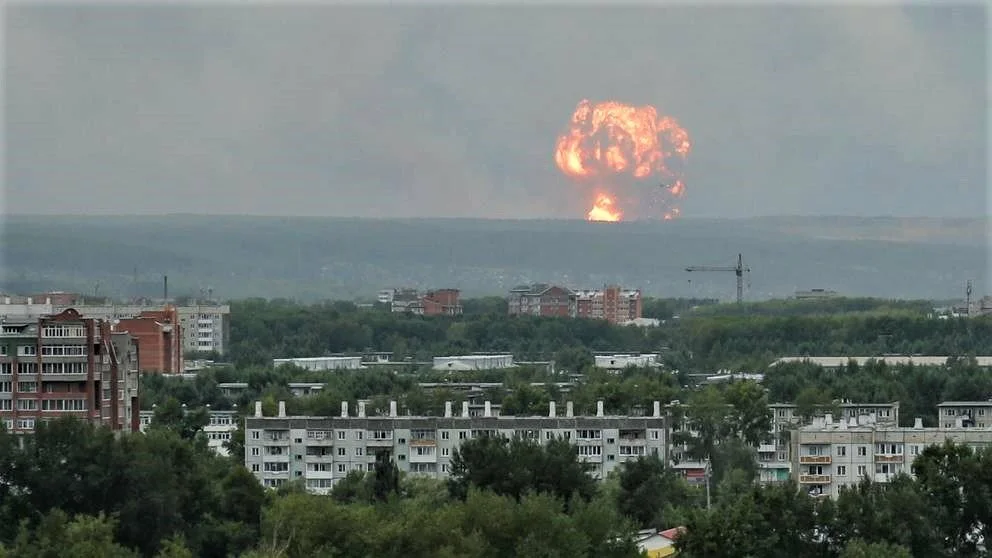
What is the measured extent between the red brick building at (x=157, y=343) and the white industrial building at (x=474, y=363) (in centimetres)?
789

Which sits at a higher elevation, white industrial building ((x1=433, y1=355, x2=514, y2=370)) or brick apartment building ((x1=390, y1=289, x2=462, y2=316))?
brick apartment building ((x1=390, y1=289, x2=462, y2=316))

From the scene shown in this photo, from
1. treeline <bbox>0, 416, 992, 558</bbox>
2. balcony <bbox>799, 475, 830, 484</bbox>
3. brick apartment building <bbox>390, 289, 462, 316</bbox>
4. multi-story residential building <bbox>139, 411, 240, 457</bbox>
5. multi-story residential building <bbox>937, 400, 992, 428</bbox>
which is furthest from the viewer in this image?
brick apartment building <bbox>390, 289, 462, 316</bbox>

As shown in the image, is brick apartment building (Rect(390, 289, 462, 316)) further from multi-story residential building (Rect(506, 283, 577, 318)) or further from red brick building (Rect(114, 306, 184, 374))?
red brick building (Rect(114, 306, 184, 374))

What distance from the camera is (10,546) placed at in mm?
32938

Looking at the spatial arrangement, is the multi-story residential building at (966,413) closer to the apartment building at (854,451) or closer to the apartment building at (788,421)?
the apartment building at (788,421)

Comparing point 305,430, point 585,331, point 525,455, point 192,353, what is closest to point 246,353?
point 192,353

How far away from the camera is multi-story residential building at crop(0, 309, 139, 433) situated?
149 ft

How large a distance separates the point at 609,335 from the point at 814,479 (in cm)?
A: 7407

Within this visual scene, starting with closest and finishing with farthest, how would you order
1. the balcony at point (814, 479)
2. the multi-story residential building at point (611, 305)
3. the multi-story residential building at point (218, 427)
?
the balcony at point (814, 479) → the multi-story residential building at point (218, 427) → the multi-story residential building at point (611, 305)

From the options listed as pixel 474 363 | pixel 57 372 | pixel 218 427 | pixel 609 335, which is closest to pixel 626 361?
pixel 474 363

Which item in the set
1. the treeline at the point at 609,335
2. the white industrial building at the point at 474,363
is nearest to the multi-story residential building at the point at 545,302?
the treeline at the point at 609,335

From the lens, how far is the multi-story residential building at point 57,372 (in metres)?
45.3

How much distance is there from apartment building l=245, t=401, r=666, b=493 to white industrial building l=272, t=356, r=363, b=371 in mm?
35599

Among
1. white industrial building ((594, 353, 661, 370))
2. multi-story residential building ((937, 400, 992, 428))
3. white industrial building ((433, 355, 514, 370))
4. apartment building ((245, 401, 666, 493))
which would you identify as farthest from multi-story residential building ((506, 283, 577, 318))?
apartment building ((245, 401, 666, 493))
